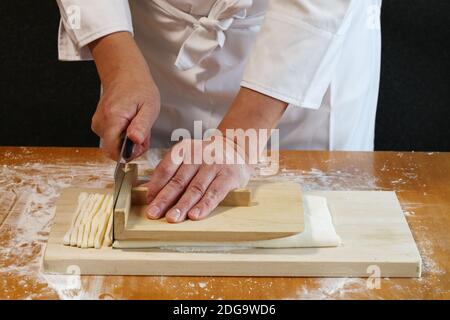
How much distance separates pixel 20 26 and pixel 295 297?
1.70 meters

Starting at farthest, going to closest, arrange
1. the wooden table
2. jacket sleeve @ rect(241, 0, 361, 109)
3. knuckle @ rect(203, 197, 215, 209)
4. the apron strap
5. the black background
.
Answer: the black background → the apron strap → jacket sleeve @ rect(241, 0, 361, 109) → knuckle @ rect(203, 197, 215, 209) → the wooden table

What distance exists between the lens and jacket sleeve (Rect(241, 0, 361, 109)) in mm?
1359

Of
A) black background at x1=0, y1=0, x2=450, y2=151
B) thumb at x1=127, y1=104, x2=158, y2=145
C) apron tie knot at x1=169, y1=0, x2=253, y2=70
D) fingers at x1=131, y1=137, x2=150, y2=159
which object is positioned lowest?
black background at x1=0, y1=0, x2=450, y2=151

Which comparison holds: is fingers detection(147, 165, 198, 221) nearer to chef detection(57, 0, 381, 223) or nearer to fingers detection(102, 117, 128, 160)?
chef detection(57, 0, 381, 223)

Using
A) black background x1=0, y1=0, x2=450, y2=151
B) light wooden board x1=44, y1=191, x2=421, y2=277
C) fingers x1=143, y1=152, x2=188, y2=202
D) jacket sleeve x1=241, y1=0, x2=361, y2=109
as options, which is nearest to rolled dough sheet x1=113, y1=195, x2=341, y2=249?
light wooden board x1=44, y1=191, x2=421, y2=277

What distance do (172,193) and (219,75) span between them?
17.5 inches

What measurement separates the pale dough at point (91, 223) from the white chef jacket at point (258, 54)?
0.32 m

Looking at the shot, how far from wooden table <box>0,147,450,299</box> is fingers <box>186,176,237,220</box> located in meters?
0.11

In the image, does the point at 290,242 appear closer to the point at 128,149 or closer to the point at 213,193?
the point at 213,193

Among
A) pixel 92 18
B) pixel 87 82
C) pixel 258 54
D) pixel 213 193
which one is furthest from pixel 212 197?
pixel 87 82

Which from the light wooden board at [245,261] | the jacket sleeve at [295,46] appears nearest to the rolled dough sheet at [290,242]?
the light wooden board at [245,261]

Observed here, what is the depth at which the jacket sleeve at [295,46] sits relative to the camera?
136cm

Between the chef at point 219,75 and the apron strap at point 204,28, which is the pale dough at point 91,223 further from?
the apron strap at point 204,28
